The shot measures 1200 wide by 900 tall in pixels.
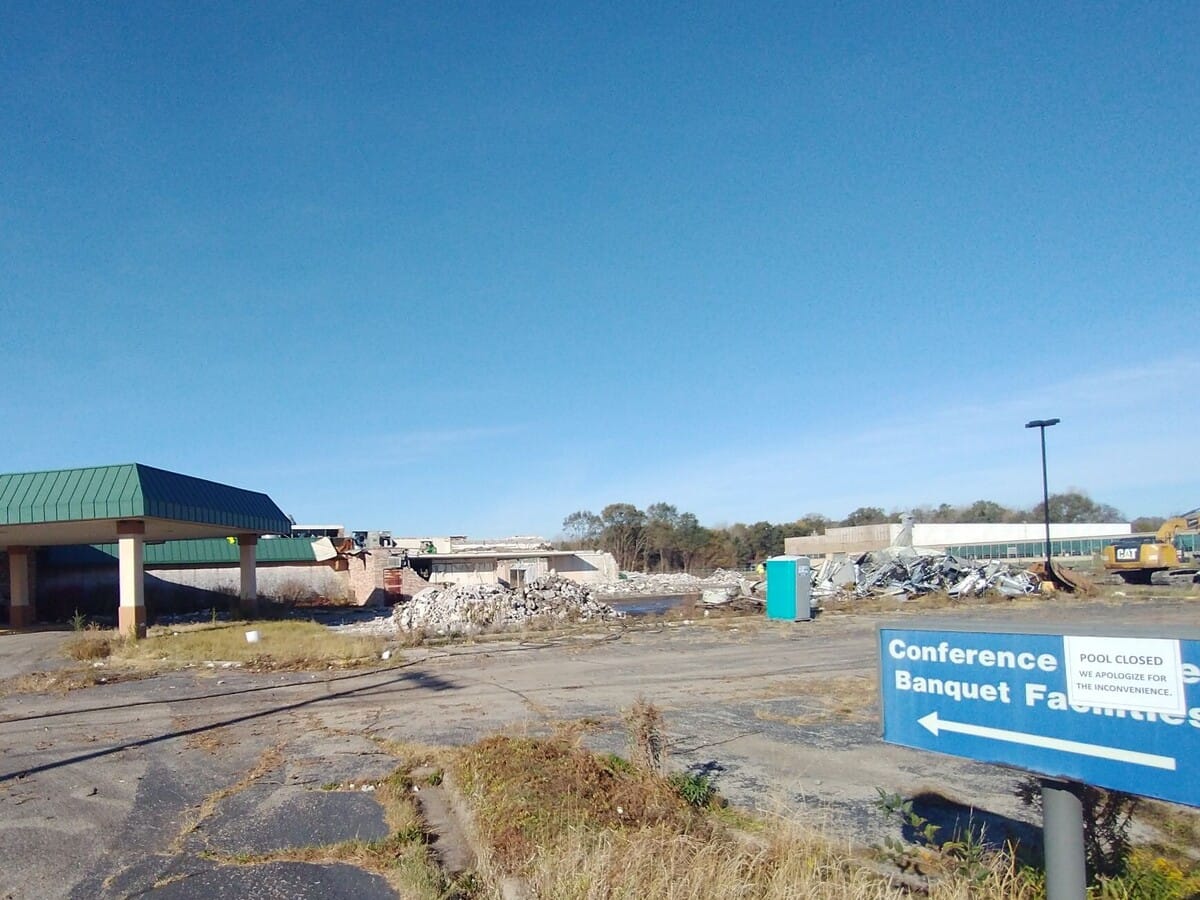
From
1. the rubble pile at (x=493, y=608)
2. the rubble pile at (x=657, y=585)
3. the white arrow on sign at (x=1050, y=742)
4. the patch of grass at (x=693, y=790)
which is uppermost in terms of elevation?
the white arrow on sign at (x=1050, y=742)

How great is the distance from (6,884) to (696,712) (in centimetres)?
871

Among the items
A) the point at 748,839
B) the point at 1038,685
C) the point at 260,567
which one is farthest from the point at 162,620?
the point at 1038,685

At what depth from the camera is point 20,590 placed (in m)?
35.8

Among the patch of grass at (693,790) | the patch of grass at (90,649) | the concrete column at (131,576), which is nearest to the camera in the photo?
the patch of grass at (693,790)

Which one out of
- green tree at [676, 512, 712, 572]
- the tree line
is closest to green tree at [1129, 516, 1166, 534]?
the tree line

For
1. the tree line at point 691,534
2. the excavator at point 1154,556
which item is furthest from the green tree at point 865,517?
the excavator at point 1154,556

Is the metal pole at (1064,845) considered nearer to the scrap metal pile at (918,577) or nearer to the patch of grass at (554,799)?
the patch of grass at (554,799)

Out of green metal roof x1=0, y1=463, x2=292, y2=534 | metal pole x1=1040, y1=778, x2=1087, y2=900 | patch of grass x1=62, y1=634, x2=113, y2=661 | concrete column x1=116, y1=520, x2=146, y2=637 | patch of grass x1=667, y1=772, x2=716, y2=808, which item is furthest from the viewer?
concrete column x1=116, y1=520, x2=146, y2=637

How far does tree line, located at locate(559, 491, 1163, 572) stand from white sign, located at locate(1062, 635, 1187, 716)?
91.1m

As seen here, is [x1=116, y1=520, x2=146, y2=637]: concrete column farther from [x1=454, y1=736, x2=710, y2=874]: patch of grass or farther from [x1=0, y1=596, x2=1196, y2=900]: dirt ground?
[x1=454, y1=736, x2=710, y2=874]: patch of grass

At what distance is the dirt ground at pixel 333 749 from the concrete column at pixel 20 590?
1670 cm

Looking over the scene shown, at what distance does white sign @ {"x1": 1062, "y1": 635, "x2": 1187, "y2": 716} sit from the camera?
3.74 metres

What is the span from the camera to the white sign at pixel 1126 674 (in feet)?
12.3

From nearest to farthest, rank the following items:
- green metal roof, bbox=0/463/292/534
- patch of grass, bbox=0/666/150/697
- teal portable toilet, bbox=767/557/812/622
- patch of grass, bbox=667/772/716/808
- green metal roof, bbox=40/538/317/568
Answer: patch of grass, bbox=667/772/716/808 → patch of grass, bbox=0/666/150/697 → green metal roof, bbox=0/463/292/534 → teal portable toilet, bbox=767/557/812/622 → green metal roof, bbox=40/538/317/568
